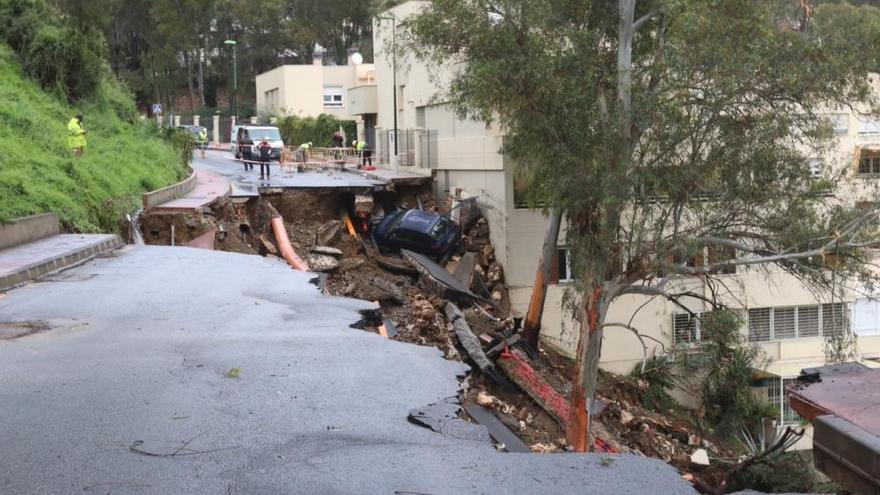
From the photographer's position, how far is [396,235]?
24.5m

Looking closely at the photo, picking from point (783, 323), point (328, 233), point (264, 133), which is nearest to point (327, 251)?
point (328, 233)

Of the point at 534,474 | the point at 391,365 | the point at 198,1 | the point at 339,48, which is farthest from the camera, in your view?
the point at 339,48

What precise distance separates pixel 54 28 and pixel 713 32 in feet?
72.4

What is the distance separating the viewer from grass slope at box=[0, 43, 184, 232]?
1691cm

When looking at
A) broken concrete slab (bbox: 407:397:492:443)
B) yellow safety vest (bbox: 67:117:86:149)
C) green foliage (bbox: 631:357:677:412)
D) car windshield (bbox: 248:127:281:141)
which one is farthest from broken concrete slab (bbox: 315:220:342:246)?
car windshield (bbox: 248:127:281:141)

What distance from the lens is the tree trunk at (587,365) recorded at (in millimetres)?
14398

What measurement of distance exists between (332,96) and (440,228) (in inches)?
1455

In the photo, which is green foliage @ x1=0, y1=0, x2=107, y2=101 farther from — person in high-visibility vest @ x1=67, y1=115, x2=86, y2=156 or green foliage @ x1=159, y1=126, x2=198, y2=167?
person in high-visibility vest @ x1=67, y1=115, x2=86, y2=156

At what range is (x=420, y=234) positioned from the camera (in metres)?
24.3

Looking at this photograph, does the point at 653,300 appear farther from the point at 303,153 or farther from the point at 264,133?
the point at 264,133

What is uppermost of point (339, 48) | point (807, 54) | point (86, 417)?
point (339, 48)

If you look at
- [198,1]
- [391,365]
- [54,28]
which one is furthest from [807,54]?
[198,1]

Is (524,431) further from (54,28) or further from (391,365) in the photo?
(54,28)

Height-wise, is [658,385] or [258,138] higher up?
[258,138]
